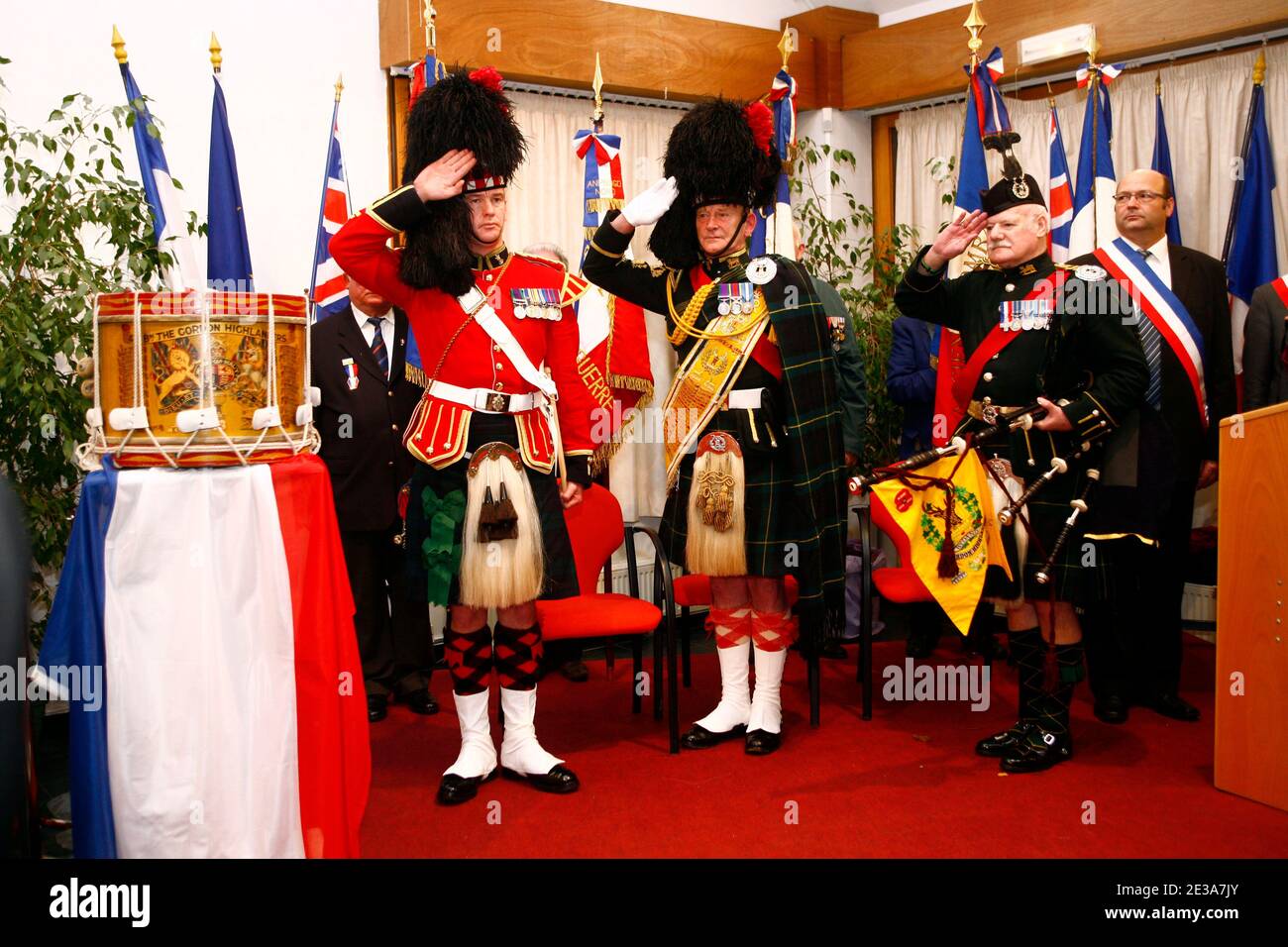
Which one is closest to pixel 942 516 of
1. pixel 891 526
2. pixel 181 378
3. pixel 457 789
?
pixel 891 526

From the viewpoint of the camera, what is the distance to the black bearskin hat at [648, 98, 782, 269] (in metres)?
3.43

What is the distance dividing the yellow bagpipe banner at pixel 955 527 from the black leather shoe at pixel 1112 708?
34.1 inches

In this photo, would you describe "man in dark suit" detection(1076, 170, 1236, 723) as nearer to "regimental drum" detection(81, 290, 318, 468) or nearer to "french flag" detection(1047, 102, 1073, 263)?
"french flag" detection(1047, 102, 1073, 263)

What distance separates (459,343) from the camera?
3.08 m

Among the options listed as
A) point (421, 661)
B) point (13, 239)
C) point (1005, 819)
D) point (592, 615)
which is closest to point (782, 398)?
point (592, 615)

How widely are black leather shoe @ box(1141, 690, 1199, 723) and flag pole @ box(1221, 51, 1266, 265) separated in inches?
73.4

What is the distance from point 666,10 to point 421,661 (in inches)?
131

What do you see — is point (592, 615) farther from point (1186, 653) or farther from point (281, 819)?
point (1186, 653)

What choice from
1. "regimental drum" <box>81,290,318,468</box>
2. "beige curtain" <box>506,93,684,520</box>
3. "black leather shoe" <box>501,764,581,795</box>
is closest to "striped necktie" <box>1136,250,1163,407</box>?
"beige curtain" <box>506,93,684,520</box>

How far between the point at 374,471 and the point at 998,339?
2.09 metres

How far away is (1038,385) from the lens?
10.8ft

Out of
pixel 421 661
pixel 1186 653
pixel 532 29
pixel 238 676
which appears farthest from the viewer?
pixel 532 29

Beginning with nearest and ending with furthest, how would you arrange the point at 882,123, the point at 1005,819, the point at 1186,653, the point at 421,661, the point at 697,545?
the point at 1005,819 < the point at 697,545 < the point at 421,661 < the point at 1186,653 < the point at 882,123

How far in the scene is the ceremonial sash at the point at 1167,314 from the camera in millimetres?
3941
